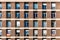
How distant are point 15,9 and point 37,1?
→ 158 inches

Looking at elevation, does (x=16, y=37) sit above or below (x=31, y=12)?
below

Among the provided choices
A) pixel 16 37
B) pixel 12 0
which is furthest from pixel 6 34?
pixel 12 0

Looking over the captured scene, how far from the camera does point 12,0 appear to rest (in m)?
66.8

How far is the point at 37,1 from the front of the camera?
219ft

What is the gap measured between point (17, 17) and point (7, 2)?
3110 mm

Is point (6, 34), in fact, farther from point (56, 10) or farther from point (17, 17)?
point (56, 10)

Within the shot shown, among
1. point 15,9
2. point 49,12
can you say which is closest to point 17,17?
point 15,9

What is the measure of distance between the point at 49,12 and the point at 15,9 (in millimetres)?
5839

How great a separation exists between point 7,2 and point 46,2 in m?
6.70

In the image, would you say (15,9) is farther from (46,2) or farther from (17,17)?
(46,2)

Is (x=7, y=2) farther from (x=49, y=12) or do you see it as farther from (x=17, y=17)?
(x=49, y=12)

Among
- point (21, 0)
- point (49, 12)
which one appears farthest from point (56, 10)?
point (21, 0)

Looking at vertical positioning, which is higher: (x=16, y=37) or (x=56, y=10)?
(x=56, y=10)

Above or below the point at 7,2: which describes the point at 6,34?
below
